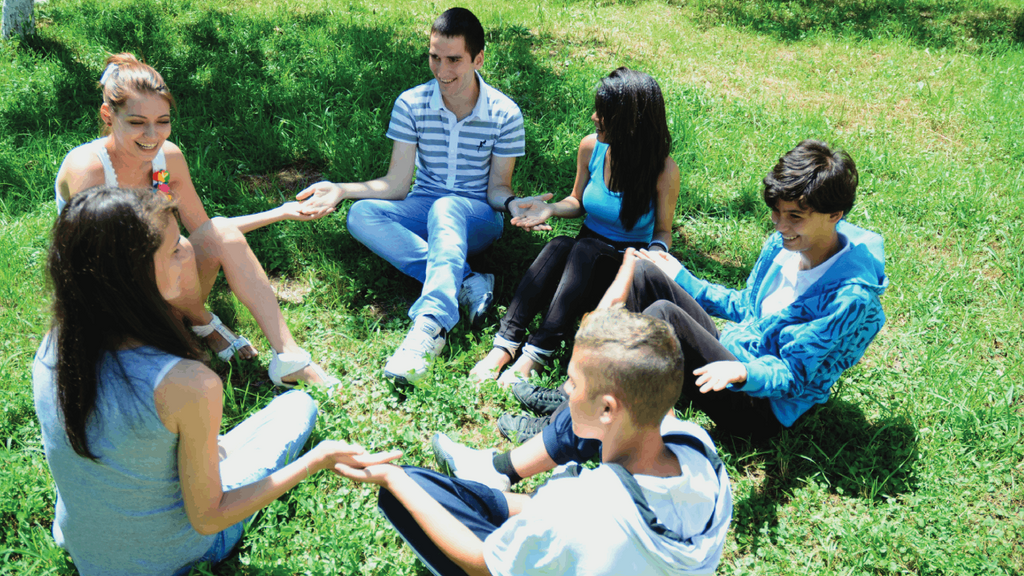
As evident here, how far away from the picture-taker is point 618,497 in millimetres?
1781

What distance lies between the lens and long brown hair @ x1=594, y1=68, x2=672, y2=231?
3.72 metres

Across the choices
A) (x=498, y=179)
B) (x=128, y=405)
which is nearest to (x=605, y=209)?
(x=498, y=179)

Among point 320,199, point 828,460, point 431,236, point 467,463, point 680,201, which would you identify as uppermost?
point 320,199

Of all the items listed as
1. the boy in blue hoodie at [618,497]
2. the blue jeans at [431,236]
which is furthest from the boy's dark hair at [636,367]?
the blue jeans at [431,236]

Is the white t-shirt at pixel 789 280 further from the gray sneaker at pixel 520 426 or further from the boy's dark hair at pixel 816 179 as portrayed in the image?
the gray sneaker at pixel 520 426

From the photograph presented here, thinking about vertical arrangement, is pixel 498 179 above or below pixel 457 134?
below

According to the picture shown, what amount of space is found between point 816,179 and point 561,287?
1.38 m

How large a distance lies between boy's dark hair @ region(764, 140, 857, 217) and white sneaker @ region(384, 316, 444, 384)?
1.81 m

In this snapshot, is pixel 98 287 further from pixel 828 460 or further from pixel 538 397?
pixel 828 460

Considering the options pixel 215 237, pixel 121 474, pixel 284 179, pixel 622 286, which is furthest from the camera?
pixel 284 179

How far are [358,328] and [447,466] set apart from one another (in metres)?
1.28

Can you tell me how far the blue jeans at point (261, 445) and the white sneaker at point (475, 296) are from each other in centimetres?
118

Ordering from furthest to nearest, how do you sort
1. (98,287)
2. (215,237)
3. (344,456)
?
(215,237) < (344,456) < (98,287)

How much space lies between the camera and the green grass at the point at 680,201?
115 inches
